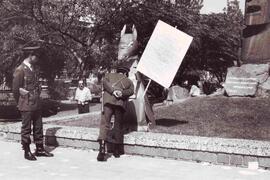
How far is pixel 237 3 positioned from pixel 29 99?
52.1 metres

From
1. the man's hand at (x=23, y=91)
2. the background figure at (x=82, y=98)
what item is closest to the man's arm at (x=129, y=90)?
the man's hand at (x=23, y=91)

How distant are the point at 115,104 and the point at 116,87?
27cm

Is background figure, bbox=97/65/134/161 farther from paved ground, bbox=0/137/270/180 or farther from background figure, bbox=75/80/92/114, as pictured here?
background figure, bbox=75/80/92/114

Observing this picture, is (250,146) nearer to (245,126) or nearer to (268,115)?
(245,126)

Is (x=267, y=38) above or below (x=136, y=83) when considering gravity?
above

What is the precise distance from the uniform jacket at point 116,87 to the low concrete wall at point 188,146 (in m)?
0.66

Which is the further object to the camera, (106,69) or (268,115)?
(106,69)

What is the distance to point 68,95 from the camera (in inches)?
1487

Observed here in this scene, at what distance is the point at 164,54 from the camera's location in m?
7.94

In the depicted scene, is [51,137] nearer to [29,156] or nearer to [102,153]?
[29,156]

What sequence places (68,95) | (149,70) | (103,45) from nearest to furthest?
(149,70)
(103,45)
(68,95)

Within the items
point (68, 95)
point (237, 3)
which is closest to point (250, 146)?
point (68, 95)

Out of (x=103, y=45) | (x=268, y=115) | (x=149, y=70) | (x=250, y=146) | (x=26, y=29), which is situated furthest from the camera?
(x=103, y=45)

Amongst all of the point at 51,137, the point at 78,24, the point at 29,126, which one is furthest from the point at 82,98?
the point at 78,24
